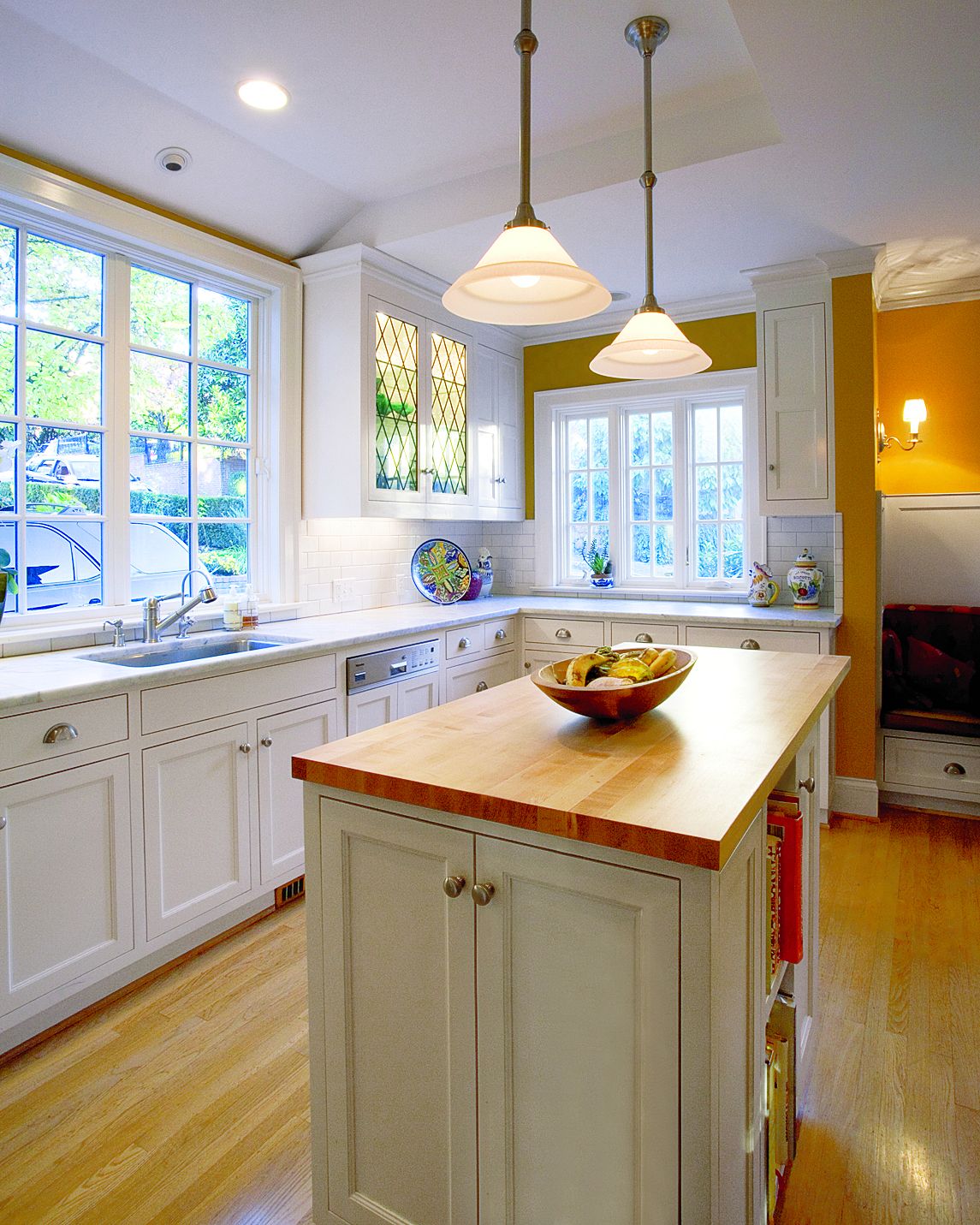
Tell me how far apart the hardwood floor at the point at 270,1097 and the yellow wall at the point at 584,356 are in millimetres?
2914

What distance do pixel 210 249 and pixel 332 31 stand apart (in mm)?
1112

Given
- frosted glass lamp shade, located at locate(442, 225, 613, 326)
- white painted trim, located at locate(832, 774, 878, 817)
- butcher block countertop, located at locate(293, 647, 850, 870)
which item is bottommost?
white painted trim, located at locate(832, 774, 878, 817)

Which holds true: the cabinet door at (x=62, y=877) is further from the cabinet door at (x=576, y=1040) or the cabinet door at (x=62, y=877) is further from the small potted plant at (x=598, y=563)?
the small potted plant at (x=598, y=563)

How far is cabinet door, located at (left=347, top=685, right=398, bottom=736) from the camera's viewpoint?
3094 mm

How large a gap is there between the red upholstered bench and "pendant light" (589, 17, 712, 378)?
91.3 inches

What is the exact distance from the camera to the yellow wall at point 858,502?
3650mm

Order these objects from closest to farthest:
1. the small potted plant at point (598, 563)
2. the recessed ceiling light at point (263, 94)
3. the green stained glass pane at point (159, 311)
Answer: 1. the recessed ceiling light at point (263, 94)
2. the green stained glass pane at point (159, 311)
3. the small potted plant at point (598, 563)

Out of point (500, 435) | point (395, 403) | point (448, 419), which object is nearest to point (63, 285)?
point (395, 403)

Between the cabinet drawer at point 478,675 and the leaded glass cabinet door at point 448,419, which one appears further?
the leaded glass cabinet door at point 448,419

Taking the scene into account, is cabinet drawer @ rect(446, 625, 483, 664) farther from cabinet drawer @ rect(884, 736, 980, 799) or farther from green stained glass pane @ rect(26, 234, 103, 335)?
cabinet drawer @ rect(884, 736, 980, 799)

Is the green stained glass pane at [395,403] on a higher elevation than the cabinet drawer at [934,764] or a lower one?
higher

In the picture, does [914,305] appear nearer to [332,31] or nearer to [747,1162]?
[332,31]

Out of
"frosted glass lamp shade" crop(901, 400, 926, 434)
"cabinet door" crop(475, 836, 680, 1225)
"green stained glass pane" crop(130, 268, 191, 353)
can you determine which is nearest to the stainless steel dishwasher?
"green stained glass pane" crop(130, 268, 191, 353)

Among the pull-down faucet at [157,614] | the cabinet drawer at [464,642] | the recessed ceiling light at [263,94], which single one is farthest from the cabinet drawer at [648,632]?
the recessed ceiling light at [263,94]
